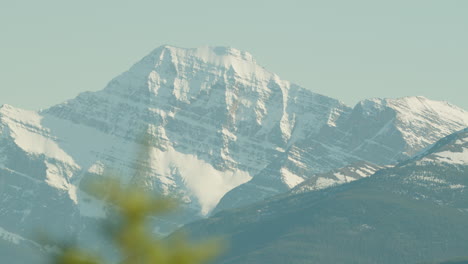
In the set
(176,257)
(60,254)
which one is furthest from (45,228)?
(176,257)

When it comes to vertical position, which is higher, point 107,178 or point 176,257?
point 107,178

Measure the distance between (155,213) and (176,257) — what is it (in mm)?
1292

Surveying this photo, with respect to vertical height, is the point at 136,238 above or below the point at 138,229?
below

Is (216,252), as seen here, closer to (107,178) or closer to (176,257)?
(176,257)

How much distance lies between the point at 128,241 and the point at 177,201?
1960mm

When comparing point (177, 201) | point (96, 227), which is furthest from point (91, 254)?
point (177, 201)

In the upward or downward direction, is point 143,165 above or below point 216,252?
above

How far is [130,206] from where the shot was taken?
35.0 metres

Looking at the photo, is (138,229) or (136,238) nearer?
(136,238)

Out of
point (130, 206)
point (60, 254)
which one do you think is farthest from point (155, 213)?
point (60, 254)

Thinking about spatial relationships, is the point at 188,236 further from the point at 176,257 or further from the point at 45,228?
the point at 45,228

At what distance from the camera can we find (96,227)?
112ft

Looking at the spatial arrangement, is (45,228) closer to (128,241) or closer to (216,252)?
(128,241)

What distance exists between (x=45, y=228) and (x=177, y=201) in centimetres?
346
